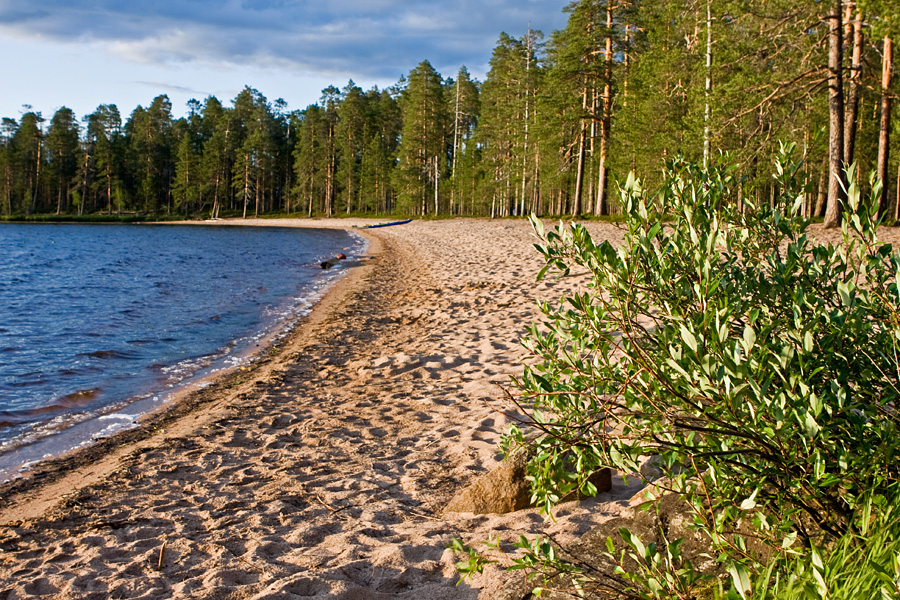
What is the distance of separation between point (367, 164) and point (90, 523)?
64547mm

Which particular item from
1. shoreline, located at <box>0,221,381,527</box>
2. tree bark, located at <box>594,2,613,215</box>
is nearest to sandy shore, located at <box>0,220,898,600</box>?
shoreline, located at <box>0,221,381,527</box>

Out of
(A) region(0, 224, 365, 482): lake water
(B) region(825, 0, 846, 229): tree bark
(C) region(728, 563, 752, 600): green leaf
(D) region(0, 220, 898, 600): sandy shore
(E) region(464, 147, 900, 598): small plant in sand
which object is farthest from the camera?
→ (B) region(825, 0, 846, 229): tree bark

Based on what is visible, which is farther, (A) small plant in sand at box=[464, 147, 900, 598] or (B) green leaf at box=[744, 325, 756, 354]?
(A) small plant in sand at box=[464, 147, 900, 598]

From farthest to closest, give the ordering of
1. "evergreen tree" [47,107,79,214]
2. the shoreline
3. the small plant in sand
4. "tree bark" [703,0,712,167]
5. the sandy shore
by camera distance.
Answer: "evergreen tree" [47,107,79,214] < "tree bark" [703,0,712,167] < the shoreline < the sandy shore < the small plant in sand

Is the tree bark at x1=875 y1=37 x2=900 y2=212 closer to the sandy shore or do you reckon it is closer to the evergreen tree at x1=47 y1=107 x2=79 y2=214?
the sandy shore

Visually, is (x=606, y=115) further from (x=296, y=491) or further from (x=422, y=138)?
(x=296, y=491)

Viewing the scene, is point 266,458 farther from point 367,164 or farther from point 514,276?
point 367,164

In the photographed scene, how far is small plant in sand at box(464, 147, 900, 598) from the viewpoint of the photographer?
192cm

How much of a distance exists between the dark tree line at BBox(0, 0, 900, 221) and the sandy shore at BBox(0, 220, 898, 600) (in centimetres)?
272

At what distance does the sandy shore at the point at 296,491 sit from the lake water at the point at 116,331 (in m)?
0.97

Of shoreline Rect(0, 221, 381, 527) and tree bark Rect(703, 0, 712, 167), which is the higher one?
tree bark Rect(703, 0, 712, 167)

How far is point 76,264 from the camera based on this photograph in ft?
86.0

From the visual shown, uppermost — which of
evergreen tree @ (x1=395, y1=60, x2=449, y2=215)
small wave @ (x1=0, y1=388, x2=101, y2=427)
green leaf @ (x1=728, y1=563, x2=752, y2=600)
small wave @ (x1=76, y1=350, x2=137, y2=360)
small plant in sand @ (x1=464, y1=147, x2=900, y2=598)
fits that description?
evergreen tree @ (x1=395, y1=60, x2=449, y2=215)

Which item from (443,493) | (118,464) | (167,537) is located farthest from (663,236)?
(118,464)
